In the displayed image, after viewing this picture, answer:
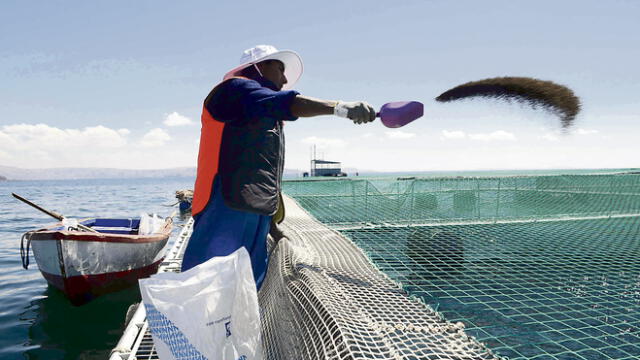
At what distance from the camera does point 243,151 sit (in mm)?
1794

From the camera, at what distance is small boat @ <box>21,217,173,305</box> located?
6672 mm

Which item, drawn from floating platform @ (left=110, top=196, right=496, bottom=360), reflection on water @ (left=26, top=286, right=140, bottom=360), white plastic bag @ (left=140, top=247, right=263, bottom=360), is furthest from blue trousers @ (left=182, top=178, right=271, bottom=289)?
reflection on water @ (left=26, top=286, right=140, bottom=360)

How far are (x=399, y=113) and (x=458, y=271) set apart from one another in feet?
11.2

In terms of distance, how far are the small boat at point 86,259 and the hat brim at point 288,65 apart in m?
6.21

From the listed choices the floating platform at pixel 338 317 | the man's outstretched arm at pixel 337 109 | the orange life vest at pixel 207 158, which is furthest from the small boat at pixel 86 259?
the man's outstretched arm at pixel 337 109

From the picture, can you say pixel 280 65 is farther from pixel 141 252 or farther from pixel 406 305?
pixel 141 252

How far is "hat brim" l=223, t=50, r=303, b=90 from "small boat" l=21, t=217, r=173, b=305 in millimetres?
6207

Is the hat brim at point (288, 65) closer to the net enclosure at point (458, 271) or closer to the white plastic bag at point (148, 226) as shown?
the net enclosure at point (458, 271)

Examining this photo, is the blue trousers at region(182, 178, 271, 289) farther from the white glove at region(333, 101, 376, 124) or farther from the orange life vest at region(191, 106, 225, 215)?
the white glove at region(333, 101, 376, 124)

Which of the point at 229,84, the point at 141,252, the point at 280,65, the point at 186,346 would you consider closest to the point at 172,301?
the point at 186,346

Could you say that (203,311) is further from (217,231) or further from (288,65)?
(288,65)

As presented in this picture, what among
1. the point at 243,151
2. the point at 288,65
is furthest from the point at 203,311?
the point at 288,65

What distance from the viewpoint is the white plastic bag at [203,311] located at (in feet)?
4.65

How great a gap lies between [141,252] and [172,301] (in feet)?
24.0
